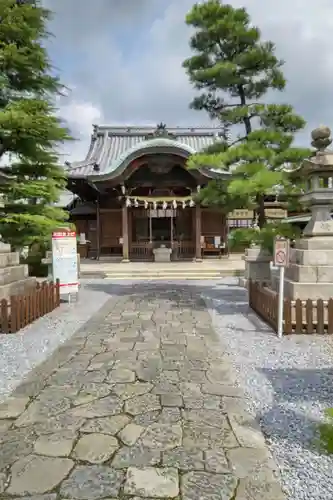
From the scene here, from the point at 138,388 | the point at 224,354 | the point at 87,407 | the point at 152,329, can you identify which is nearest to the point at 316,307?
the point at 224,354

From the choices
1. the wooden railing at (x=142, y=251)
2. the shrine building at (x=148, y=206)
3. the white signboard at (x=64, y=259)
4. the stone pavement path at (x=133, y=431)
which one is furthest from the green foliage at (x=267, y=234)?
the wooden railing at (x=142, y=251)

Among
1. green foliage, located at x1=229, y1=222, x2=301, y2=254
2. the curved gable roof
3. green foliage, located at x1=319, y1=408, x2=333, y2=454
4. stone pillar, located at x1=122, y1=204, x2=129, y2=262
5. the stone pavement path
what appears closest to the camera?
green foliage, located at x1=319, y1=408, x2=333, y2=454

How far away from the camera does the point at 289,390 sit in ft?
12.4

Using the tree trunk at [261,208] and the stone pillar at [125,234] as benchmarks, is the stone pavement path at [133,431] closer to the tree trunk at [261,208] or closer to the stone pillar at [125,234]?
the tree trunk at [261,208]

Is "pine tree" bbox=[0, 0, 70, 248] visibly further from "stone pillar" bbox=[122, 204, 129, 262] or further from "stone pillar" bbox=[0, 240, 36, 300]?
"stone pillar" bbox=[122, 204, 129, 262]

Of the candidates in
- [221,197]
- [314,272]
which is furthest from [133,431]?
[221,197]

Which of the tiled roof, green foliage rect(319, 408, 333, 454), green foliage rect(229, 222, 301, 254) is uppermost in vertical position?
the tiled roof

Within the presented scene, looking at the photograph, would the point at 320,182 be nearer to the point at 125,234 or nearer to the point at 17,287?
the point at 17,287

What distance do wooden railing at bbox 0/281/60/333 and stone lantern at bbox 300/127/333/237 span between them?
5.37 meters

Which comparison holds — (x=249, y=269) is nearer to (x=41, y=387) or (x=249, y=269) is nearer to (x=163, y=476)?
(x=41, y=387)

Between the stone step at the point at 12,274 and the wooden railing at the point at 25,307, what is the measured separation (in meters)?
0.39

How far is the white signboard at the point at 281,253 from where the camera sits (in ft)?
20.1

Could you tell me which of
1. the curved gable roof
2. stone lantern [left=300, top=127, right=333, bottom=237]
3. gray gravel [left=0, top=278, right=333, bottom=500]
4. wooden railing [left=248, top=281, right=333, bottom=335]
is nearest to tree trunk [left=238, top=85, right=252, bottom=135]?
stone lantern [left=300, top=127, right=333, bottom=237]

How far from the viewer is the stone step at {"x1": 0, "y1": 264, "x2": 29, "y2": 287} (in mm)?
7029
